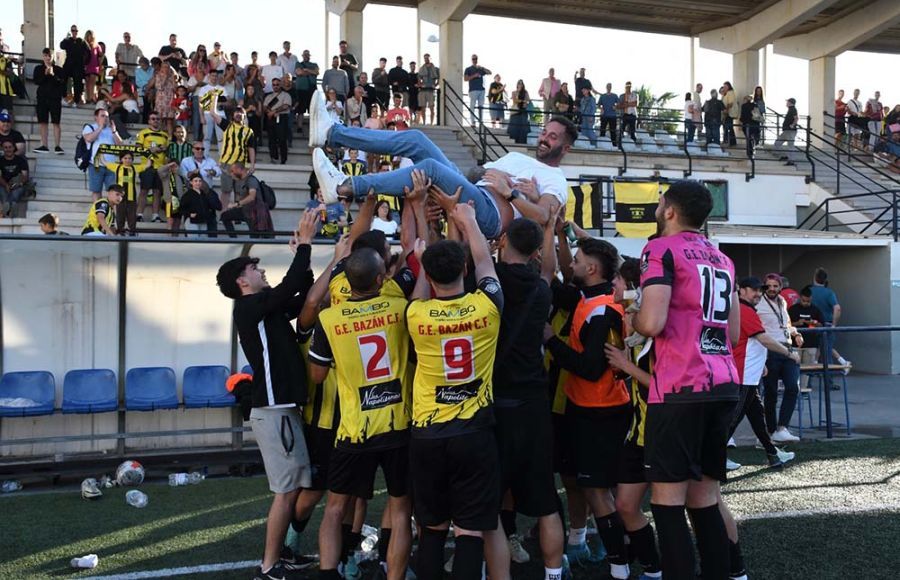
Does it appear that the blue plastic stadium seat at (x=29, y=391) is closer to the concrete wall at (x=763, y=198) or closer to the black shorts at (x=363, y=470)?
the black shorts at (x=363, y=470)

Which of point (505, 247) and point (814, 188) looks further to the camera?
point (814, 188)

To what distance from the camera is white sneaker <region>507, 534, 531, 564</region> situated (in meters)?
5.60

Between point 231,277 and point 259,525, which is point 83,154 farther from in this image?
point 231,277

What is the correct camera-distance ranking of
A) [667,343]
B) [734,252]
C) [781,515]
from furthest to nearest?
1. [734,252]
2. [781,515]
3. [667,343]

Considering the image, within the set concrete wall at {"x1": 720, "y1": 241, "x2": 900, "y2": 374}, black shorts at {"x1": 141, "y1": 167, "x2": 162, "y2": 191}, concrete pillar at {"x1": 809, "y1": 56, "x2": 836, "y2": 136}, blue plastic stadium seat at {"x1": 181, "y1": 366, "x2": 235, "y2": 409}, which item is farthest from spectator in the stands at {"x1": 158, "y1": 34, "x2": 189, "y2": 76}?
concrete pillar at {"x1": 809, "y1": 56, "x2": 836, "y2": 136}

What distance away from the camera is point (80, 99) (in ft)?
55.6

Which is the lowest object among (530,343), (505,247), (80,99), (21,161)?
(530,343)

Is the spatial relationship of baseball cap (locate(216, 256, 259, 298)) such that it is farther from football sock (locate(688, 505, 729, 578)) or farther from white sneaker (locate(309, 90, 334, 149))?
football sock (locate(688, 505, 729, 578))

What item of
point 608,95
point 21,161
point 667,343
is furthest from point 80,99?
point 667,343

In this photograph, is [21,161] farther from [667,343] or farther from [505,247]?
[667,343]

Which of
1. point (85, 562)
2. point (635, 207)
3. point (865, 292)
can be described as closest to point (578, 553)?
point (85, 562)

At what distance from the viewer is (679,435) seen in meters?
4.23

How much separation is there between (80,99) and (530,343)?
1506 centimetres

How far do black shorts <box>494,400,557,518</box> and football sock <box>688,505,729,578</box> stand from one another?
2.48 feet
